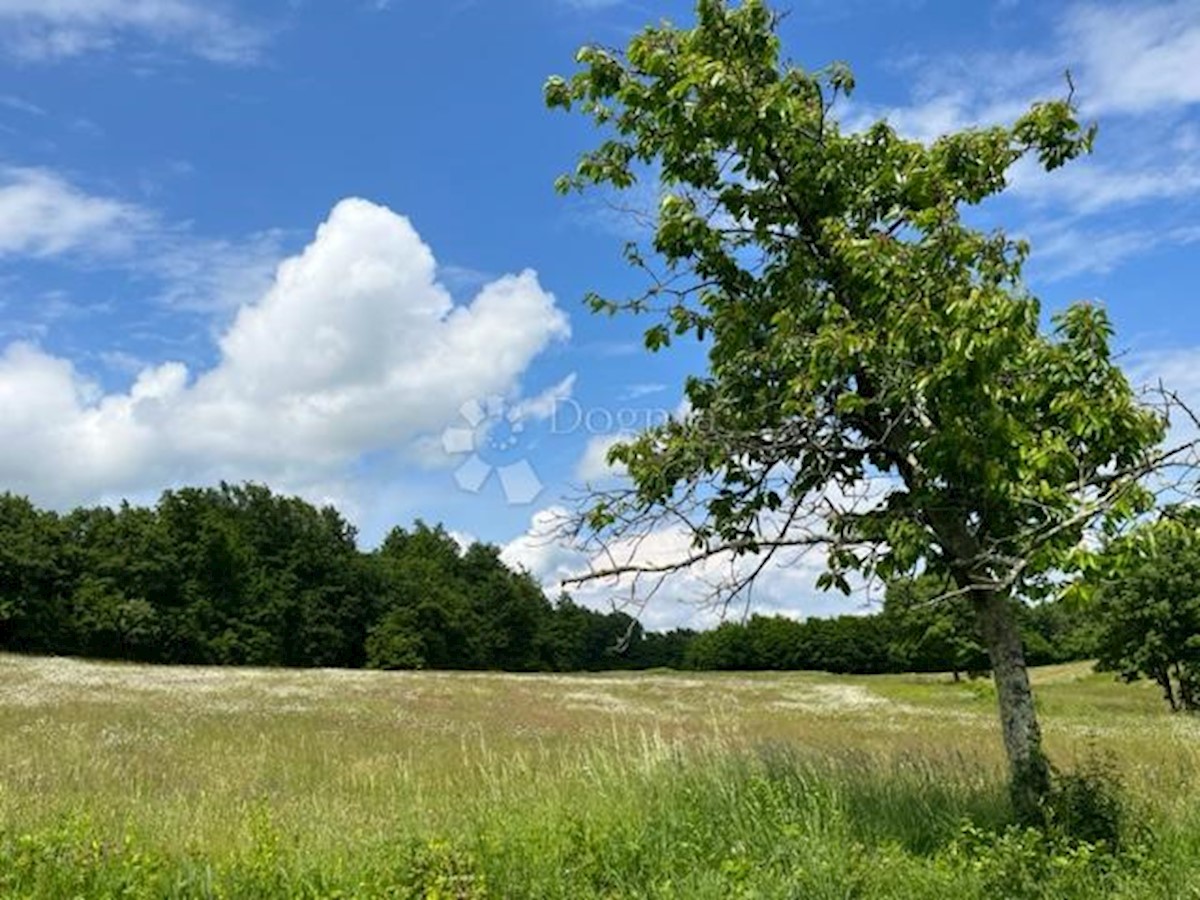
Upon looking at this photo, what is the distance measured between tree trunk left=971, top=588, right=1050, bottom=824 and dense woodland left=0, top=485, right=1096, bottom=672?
52.5 m

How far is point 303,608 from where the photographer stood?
10756 cm

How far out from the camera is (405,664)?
102 m

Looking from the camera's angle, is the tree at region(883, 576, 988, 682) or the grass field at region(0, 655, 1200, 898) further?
the tree at region(883, 576, 988, 682)

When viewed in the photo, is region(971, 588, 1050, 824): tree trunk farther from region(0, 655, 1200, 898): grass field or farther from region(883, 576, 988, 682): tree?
region(0, 655, 1200, 898): grass field

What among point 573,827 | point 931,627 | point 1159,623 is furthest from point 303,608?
point 573,827

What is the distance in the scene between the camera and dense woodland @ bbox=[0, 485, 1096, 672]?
8550 centimetres

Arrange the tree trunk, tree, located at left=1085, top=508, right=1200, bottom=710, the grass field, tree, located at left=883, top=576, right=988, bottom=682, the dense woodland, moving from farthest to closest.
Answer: the dense woodland
tree, located at left=1085, top=508, right=1200, bottom=710
tree, located at left=883, top=576, right=988, bottom=682
the tree trunk
the grass field

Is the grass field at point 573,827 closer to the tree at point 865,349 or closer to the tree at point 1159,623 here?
the tree at point 865,349

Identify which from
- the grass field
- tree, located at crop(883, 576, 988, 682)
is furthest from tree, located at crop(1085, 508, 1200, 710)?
the grass field

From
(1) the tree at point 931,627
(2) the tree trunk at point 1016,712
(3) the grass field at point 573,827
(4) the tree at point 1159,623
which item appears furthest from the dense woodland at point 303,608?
(2) the tree trunk at point 1016,712

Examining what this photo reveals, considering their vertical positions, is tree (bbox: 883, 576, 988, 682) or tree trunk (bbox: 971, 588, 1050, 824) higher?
tree (bbox: 883, 576, 988, 682)

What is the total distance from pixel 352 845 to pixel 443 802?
2391 millimetres

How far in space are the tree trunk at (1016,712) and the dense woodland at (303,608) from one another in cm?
5246

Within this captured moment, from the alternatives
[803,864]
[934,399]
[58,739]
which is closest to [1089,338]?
[934,399]
